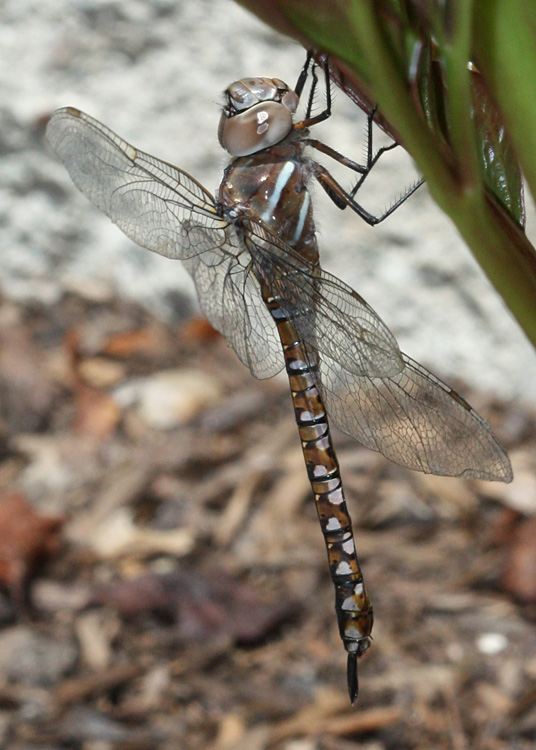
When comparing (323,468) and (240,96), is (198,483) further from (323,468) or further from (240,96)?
(240,96)

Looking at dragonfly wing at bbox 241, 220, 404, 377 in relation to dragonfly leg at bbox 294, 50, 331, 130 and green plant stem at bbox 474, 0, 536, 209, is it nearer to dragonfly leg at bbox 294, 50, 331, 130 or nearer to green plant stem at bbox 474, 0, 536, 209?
dragonfly leg at bbox 294, 50, 331, 130

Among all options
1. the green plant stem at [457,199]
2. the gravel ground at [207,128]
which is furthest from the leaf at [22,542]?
the green plant stem at [457,199]

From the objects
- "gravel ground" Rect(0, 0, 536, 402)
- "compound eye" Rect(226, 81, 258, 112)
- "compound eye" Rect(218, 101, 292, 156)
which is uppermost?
"gravel ground" Rect(0, 0, 536, 402)

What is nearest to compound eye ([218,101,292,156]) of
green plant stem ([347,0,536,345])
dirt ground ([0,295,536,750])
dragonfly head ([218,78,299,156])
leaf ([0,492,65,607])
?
dragonfly head ([218,78,299,156])

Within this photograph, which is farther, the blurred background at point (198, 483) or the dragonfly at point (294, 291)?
the blurred background at point (198, 483)

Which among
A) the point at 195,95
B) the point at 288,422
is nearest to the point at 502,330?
the point at 288,422

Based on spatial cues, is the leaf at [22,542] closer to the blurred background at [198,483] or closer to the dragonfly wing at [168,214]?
the blurred background at [198,483]

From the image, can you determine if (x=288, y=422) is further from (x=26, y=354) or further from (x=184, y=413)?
(x=26, y=354)
